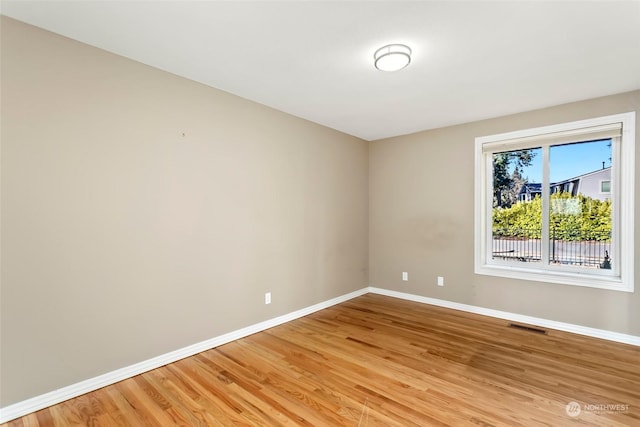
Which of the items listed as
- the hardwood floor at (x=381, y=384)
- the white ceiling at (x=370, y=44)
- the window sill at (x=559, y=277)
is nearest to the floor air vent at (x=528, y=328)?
the hardwood floor at (x=381, y=384)

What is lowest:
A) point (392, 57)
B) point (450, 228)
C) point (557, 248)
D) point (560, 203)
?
point (557, 248)

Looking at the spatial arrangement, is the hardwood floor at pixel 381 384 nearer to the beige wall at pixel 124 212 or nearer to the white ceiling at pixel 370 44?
the beige wall at pixel 124 212

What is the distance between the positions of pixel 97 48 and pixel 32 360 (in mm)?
2211

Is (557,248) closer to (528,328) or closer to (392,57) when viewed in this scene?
(528,328)

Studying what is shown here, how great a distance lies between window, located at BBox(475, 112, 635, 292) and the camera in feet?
10.1

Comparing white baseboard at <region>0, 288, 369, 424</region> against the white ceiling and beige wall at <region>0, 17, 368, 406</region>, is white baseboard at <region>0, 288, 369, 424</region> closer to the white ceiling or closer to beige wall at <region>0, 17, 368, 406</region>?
beige wall at <region>0, 17, 368, 406</region>

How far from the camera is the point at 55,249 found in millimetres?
2049

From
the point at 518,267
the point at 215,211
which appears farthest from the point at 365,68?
the point at 518,267

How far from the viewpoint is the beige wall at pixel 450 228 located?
3.14 m

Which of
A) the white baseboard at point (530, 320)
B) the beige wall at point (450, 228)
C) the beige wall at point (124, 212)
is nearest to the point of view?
the beige wall at point (124, 212)

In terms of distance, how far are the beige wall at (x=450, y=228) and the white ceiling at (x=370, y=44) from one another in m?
0.79

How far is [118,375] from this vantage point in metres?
2.30

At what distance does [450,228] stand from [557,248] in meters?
1.18

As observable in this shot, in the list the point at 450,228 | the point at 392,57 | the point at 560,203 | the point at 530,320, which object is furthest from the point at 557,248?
the point at 392,57
